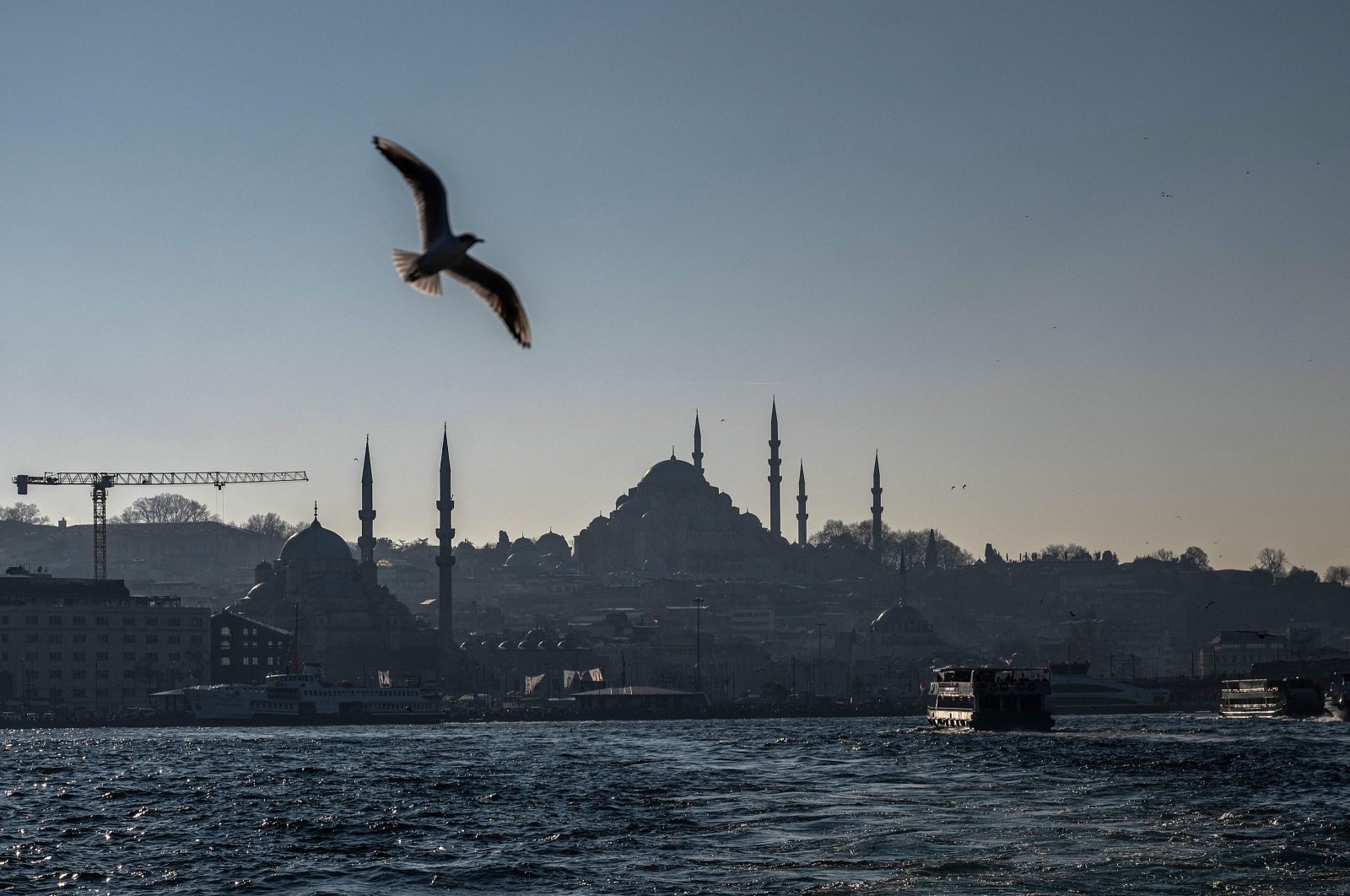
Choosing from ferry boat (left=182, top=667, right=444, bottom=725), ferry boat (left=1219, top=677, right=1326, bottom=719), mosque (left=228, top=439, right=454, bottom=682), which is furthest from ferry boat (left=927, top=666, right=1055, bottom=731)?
mosque (left=228, top=439, right=454, bottom=682)

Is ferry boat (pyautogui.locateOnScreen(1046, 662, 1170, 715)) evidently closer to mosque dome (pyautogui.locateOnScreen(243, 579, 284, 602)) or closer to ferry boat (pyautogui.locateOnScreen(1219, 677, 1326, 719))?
ferry boat (pyautogui.locateOnScreen(1219, 677, 1326, 719))

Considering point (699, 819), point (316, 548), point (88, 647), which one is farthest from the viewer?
point (316, 548)

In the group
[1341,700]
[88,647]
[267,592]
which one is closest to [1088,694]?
[1341,700]

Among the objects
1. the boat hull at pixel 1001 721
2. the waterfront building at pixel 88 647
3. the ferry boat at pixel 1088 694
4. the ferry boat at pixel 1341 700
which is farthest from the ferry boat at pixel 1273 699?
the waterfront building at pixel 88 647

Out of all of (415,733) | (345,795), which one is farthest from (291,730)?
(345,795)

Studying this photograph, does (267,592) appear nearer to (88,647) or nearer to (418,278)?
(88,647)

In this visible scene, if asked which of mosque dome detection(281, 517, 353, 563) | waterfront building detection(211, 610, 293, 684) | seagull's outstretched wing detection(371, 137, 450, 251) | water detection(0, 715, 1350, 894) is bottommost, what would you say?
water detection(0, 715, 1350, 894)

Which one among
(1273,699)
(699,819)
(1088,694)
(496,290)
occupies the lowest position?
(1088,694)
